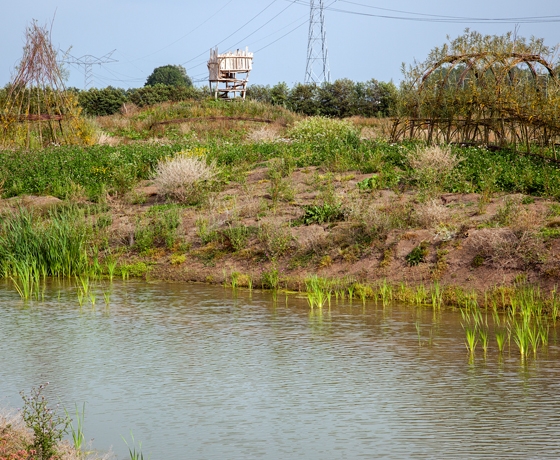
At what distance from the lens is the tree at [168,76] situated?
104 meters

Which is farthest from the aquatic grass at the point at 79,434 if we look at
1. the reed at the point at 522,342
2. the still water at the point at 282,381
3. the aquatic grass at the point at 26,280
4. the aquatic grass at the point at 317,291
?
the aquatic grass at the point at 26,280

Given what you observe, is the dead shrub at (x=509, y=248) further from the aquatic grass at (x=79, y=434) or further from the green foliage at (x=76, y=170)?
the green foliage at (x=76, y=170)

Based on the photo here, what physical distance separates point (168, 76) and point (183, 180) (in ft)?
297

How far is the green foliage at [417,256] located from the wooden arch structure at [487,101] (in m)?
6.91

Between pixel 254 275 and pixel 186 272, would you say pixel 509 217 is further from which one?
pixel 186 272

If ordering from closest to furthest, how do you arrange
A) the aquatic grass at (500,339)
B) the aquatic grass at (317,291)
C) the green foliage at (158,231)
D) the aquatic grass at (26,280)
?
the aquatic grass at (500,339), the aquatic grass at (317,291), the aquatic grass at (26,280), the green foliage at (158,231)

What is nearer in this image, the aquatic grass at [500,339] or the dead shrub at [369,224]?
the aquatic grass at [500,339]

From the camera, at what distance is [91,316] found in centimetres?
1033

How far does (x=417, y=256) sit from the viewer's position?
12.6 meters

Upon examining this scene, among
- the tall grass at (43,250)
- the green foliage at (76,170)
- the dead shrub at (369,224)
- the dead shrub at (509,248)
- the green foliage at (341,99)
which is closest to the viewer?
the dead shrub at (509,248)

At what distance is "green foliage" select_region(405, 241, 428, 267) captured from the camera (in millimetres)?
12523

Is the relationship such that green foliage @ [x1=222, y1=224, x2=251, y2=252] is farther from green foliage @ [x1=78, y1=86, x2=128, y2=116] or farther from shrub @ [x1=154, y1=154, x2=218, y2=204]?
green foliage @ [x1=78, y1=86, x2=128, y2=116]

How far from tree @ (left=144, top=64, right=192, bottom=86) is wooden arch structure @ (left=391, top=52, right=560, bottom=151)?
84.1 metres

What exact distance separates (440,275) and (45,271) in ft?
22.5
